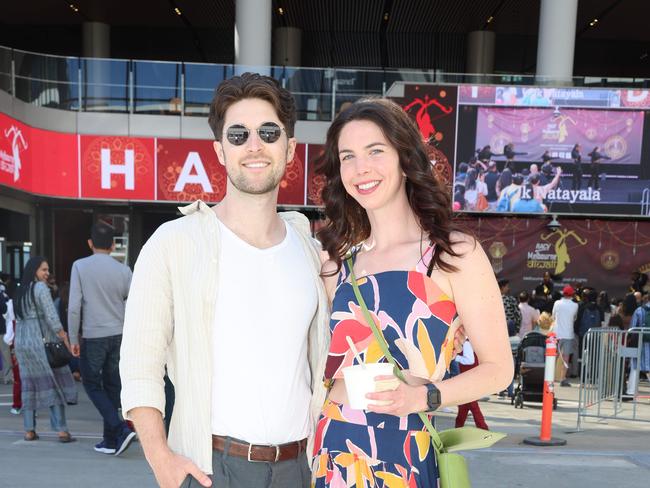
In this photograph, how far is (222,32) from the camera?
25.0 m

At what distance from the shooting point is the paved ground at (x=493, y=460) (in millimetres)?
5082

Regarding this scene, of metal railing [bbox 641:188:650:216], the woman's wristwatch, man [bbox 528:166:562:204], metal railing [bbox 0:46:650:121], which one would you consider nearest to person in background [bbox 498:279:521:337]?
man [bbox 528:166:562:204]

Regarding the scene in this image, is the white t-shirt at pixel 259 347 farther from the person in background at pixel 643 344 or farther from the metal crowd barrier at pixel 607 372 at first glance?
the person in background at pixel 643 344

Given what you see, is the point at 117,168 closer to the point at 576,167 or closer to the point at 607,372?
the point at 576,167

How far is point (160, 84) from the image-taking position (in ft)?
48.5

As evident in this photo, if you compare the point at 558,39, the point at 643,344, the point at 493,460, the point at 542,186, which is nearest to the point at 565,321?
the point at 643,344

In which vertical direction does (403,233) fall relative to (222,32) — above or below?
below

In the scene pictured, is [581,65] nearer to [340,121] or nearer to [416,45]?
[416,45]

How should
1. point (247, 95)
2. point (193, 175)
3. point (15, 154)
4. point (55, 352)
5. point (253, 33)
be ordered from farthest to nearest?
point (253, 33) < point (193, 175) < point (15, 154) < point (55, 352) < point (247, 95)

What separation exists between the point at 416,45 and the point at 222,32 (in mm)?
8263

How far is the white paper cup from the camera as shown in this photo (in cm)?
190

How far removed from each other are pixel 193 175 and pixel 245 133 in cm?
1225

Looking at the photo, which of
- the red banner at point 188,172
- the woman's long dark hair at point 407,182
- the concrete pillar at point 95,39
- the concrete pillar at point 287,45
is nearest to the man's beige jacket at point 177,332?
the woman's long dark hair at point 407,182

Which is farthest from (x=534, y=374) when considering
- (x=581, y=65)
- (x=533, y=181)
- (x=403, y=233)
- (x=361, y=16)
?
(x=581, y=65)
